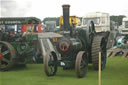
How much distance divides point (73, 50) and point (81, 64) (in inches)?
25.7

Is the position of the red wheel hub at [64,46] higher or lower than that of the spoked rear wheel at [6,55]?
higher

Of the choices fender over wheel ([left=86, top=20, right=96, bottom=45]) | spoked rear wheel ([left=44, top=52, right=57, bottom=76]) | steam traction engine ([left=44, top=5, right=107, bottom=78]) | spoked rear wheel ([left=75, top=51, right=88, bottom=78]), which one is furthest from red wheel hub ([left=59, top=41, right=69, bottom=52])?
fender over wheel ([left=86, top=20, right=96, bottom=45])

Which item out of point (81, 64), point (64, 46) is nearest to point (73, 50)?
point (64, 46)

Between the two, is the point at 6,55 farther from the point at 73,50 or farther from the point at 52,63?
the point at 73,50

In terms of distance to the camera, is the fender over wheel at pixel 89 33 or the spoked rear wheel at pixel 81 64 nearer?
the spoked rear wheel at pixel 81 64

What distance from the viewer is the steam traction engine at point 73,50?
689cm

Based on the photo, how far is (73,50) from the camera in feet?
24.1

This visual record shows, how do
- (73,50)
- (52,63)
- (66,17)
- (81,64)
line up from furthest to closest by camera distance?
1. (66,17)
2. (73,50)
3. (52,63)
4. (81,64)

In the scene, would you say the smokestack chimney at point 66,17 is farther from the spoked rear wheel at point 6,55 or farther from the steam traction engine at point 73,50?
the spoked rear wheel at point 6,55

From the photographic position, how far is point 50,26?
22.9 metres

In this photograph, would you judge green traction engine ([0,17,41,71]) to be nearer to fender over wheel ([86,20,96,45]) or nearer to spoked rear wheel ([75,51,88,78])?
fender over wheel ([86,20,96,45])

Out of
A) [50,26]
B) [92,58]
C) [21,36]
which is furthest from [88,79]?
[50,26]

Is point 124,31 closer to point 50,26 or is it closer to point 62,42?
point 50,26

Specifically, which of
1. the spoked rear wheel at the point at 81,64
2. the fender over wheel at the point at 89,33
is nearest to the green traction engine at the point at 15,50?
the fender over wheel at the point at 89,33
